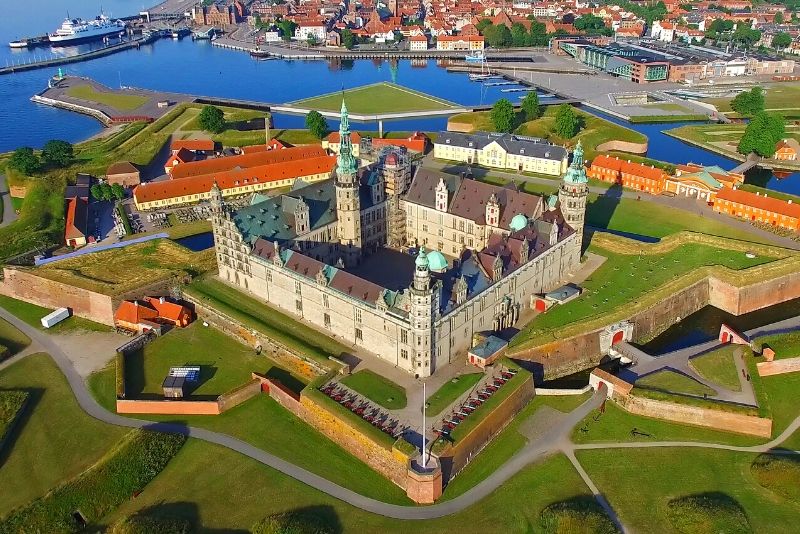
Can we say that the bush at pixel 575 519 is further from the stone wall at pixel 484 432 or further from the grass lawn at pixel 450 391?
the grass lawn at pixel 450 391

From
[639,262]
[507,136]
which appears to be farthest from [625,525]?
[507,136]

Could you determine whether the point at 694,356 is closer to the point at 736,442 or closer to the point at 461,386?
the point at 736,442

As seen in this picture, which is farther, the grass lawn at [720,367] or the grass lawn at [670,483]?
the grass lawn at [720,367]

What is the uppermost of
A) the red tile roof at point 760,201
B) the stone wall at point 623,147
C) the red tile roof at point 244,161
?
the red tile roof at point 244,161

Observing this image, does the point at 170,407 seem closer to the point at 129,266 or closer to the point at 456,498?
the point at 456,498

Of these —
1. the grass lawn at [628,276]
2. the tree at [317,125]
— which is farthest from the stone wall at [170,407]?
the tree at [317,125]

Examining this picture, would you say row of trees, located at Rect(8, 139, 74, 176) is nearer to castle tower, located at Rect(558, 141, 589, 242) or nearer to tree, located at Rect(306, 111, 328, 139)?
tree, located at Rect(306, 111, 328, 139)

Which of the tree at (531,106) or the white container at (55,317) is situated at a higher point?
the tree at (531,106)
